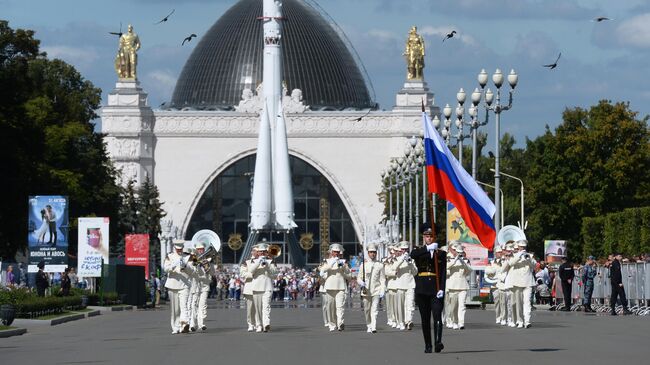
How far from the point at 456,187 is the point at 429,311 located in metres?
7.42

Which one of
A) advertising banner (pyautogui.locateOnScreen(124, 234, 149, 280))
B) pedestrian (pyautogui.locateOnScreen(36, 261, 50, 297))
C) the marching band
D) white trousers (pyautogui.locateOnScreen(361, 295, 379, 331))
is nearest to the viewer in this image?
white trousers (pyautogui.locateOnScreen(361, 295, 379, 331))

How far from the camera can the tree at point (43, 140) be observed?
66.6 meters

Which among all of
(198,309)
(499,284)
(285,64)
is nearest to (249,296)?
(198,309)

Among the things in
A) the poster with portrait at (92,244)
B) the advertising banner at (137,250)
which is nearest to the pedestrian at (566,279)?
the poster with portrait at (92,244)

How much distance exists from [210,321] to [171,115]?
116183 millimetres

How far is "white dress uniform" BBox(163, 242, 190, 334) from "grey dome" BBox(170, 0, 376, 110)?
447ft

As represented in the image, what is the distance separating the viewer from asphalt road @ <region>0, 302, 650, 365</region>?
25844mm

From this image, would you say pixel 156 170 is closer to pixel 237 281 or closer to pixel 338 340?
pixel 237 281

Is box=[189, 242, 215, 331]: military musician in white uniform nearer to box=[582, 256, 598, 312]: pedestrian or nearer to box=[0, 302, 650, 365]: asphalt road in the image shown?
box=[0, 302, 650, 365]: asphalt road

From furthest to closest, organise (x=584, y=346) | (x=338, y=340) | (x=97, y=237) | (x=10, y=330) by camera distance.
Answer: (x=97, y=237) → (x=10, y=330) → (x=338, y=340) → (x=584, y=346)

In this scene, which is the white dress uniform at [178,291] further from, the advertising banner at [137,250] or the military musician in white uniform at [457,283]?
the advertising banner at [137,250]

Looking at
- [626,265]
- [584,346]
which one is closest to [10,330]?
[584,346]

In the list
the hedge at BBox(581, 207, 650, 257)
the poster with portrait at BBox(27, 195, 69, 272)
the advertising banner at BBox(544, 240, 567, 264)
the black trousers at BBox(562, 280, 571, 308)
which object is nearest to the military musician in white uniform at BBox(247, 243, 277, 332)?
the black trousers at BBox(562, 280, 571, 308)

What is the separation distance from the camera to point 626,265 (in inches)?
1938
